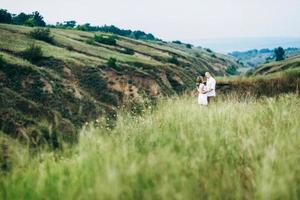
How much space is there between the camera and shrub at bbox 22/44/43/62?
26.6 m

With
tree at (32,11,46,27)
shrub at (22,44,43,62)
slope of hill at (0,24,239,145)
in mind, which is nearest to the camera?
slope of hill at (0,24,239,145)

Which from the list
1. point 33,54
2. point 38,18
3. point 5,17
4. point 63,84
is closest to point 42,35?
point 33,54

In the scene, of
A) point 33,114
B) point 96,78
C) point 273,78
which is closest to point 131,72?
point 96,78

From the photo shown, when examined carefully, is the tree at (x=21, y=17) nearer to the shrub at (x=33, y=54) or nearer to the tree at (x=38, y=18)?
the tree at (x=38, y=18)

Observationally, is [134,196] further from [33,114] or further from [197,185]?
[33,114]

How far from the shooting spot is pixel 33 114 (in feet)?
63.6

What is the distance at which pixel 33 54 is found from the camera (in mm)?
26734

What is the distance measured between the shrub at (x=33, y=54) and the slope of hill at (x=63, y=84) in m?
0.06

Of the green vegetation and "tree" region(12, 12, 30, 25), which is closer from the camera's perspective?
the green vegetation

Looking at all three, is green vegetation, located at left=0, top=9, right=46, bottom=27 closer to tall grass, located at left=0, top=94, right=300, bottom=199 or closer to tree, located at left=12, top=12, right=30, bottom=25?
tree, located at left=12, top=12, right=30, bottom=25

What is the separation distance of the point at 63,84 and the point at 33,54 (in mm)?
3265

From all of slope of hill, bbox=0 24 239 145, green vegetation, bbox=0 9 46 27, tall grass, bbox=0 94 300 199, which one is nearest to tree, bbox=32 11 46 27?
green vegetation, bbox=0 9 46 27

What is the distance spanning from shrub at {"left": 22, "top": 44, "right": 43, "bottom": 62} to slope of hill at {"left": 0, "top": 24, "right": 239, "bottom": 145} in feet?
0.20

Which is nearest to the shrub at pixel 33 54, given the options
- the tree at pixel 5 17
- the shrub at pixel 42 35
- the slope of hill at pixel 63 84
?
the slope of hill at pixel 63 84
